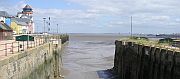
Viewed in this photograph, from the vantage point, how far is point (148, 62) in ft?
90.8

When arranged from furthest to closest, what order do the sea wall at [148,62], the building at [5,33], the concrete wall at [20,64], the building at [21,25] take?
the building at [21,25] < the building at [5,33] < the sea wall at [148,62] < the concrete wall at [20,64]

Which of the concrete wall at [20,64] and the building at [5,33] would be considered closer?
the concrete wall at [20,64]

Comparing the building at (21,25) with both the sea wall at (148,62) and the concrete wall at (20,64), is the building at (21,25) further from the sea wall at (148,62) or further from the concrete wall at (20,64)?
the concrete wall at (20,64)

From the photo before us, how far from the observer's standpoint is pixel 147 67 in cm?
2752

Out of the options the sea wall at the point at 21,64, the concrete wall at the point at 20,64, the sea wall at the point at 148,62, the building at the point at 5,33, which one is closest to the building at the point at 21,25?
the building at the point at 5,33

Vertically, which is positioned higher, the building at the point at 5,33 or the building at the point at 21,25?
the building at the point at 21,25

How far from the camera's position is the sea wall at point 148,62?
21655 mm

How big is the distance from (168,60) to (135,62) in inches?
410

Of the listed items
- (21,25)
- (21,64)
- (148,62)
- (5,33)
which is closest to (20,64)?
(21,64)

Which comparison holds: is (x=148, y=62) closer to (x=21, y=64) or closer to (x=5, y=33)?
(x=21, y=64)

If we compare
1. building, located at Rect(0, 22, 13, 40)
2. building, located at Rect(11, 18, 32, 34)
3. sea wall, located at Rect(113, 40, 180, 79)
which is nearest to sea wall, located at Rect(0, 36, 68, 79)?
sea wall, located at Rect(113, 40, 180, 79)

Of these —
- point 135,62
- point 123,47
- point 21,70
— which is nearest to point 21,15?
point 123,47

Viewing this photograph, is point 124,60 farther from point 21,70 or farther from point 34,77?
point 21,70

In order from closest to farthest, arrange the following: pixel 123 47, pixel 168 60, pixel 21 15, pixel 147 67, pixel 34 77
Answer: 1. pixel 168 60
2. pixel 34 77
3. pixel 147 67
4. pixel 123 47
5. pixel 21 15
